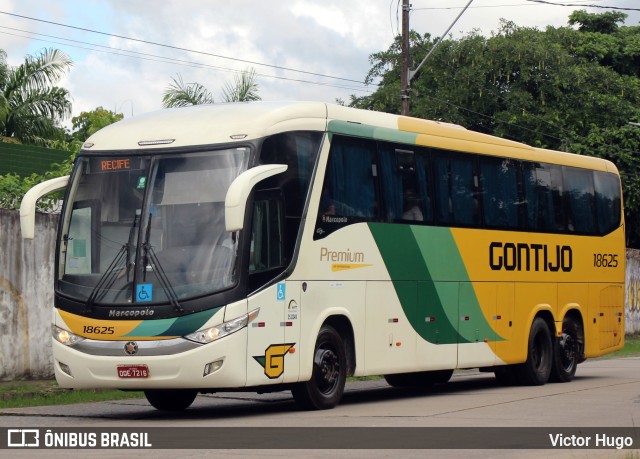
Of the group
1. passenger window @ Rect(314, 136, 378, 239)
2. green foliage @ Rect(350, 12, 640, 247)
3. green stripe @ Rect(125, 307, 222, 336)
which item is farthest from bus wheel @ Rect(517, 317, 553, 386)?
green foliage @ Rect(350, 12, 640, 247)

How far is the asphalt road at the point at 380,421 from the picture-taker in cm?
1094

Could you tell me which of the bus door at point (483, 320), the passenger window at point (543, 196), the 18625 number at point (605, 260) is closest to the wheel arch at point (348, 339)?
the bus door at point (483, 320)

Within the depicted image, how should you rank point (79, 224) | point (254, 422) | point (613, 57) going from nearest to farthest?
point (254, 422), point (79, 224), point (613, 57)

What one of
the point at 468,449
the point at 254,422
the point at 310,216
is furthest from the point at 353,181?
the point at 468,449

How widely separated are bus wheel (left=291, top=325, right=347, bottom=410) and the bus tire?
4561 millimetres

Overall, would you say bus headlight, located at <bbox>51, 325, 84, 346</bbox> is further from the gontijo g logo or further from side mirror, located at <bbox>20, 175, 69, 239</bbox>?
the gontijo g logo

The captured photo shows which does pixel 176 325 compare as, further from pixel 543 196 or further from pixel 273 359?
pixel 543 196

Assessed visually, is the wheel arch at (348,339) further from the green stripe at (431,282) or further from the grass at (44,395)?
the grass at (44,395)

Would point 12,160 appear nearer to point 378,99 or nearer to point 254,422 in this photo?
point 254,422

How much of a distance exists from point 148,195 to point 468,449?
5244 millimetres

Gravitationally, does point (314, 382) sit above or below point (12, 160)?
below

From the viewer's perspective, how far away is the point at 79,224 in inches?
585

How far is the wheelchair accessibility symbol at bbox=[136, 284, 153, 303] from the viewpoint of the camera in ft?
46.0

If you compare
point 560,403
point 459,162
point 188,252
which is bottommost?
point 560,403
